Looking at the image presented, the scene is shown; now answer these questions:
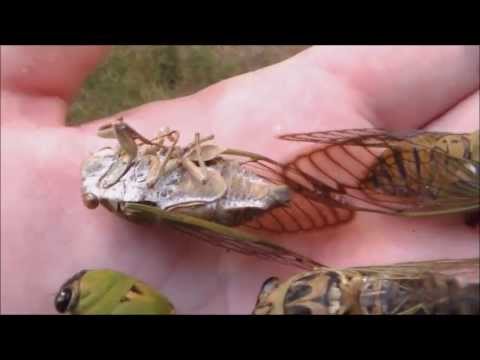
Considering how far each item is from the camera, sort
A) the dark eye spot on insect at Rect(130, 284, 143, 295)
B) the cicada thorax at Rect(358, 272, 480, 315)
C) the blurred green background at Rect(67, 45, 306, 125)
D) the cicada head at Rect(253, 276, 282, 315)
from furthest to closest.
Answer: the blurred green background at Rect(67, 45, 306, 125) < the dark eye spot on insect at Rect(130, 284, 143, 295) < the cicada head at Rect(253, 276, 282, 315) < the cicada thorax at Rect(358, 272, 480, 315)

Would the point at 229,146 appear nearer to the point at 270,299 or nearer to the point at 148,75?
the point at 270,299

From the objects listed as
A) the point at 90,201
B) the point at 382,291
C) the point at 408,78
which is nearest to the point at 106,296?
the point at 90,201

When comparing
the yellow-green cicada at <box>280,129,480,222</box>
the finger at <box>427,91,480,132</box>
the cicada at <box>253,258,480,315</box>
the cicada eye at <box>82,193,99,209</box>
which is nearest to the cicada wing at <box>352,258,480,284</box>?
the cicada at <box>253,258,480,315</box>

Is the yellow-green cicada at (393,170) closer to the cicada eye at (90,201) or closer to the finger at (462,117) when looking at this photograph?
the finger at (462,117)

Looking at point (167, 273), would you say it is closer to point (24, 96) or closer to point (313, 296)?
point (313, 296)

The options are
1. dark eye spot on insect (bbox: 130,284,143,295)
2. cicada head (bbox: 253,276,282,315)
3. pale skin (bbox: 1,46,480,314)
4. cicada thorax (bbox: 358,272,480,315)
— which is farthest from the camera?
pale skin (bbox: 1,46,480,314)

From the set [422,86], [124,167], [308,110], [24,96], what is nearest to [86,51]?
[24,96]

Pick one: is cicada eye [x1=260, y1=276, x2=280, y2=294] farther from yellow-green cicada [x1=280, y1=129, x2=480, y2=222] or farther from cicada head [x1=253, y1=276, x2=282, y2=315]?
yellow-green cicada [x1=280, y1=129, x2=480, y2=222]

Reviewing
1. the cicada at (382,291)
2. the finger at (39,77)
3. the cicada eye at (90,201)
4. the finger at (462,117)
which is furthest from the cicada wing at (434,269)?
the finger at (39,77)
